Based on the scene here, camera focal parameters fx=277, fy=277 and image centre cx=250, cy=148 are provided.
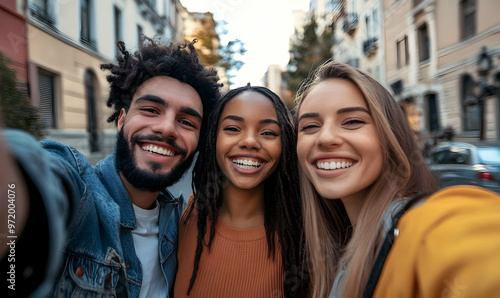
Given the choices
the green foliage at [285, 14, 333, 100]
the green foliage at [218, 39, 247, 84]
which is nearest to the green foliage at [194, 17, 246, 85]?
the green foliage at [218, 39, 247, 84]

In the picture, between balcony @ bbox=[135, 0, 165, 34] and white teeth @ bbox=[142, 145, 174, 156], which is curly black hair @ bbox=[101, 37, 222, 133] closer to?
white teeth @ bbox=[142, 145, 174, 156]

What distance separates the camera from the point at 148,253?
171 centimetres

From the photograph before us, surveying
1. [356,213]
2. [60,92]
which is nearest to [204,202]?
[356,213]

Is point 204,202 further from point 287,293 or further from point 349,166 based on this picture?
point 349,166

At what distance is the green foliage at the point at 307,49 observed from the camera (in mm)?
15695

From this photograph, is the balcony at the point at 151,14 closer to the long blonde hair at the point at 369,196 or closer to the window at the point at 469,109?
the long blonde hair at the point at 369,196

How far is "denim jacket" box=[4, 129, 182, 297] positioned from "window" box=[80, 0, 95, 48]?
5.08 m

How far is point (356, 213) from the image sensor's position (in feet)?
5.05

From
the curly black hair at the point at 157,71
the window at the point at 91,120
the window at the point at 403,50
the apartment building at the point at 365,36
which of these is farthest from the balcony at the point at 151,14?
the window at the point at 403,50

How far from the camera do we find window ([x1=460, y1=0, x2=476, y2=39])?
4321mm

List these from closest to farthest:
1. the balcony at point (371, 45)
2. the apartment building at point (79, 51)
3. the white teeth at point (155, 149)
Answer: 1. the white teeth at point (155, 149)
2. the apartment building at point (79, 51)
3. the balcony at point (371, 45)

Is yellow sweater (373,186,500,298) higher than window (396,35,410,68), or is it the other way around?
window (396,35,410,68)

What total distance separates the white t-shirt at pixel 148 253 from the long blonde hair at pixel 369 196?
3.05ft

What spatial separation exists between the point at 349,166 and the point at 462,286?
79cm
